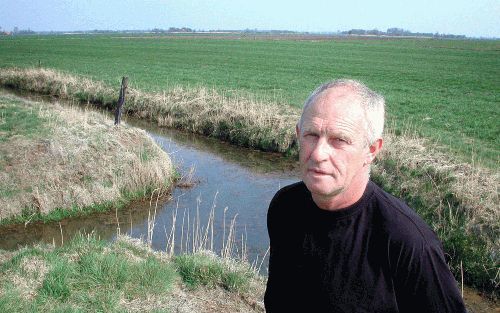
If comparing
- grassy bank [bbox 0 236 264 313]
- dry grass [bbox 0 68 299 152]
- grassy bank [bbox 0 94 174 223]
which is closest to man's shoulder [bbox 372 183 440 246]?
grassy bank [bbox 0 236 264 313]

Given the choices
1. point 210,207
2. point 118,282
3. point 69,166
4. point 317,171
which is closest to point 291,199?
point 317,171

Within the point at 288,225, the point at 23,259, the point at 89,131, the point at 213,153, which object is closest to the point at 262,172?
the point at 213,153

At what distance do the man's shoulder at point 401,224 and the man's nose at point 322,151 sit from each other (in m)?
0.31

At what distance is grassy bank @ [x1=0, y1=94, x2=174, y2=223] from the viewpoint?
10.4 m

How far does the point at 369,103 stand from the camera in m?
2.09

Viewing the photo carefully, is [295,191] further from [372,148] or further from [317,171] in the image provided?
[372,148]

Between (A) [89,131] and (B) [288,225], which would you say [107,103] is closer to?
(A) [89,131]

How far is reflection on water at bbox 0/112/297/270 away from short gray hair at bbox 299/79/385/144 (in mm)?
5244

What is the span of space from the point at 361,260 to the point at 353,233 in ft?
0.40

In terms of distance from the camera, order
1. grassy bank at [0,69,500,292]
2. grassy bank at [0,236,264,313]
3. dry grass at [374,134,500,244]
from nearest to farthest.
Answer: grassy bank at [0,236,264,313] → grassy bank at [0,69,500,292] → dry grass at [374,134,500,244]

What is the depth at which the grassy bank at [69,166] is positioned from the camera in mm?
10391

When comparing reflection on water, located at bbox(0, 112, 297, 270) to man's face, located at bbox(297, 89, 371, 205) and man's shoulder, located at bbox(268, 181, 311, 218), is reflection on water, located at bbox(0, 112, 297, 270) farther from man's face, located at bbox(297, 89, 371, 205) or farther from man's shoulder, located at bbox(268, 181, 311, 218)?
man's face, located at bbox(297, 89, 371, 205)

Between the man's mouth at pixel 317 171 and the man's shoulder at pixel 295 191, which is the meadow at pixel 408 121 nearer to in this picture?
the man's shoulder at pixel 295 191

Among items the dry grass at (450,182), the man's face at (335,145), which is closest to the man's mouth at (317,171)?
the man's face at (335,145)
